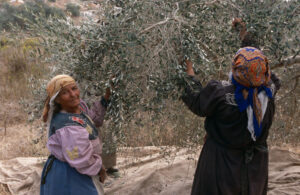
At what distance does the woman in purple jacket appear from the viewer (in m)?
2.69

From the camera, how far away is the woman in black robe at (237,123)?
244 cm

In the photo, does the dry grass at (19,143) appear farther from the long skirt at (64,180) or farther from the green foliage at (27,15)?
the long skirt at (64,180)

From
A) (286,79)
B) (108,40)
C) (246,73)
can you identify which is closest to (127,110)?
(108,40)

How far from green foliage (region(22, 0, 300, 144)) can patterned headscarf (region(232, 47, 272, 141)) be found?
296mm

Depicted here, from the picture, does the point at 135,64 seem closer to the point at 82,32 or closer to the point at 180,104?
the point at 82,32

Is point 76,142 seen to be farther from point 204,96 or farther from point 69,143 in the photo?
point 204,96

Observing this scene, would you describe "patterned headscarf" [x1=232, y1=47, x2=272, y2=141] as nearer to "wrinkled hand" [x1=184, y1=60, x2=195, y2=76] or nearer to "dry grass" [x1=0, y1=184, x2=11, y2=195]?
"wrinkled hand" [x1=184, y1=60, x2=195, y2=76]

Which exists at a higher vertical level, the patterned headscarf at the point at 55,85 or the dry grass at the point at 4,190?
the patterned headscarf at the point at 55,85

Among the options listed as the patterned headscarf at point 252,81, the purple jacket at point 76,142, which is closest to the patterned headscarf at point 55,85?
the purple jacket at point 76,142

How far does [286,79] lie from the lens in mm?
4684

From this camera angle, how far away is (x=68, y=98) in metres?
2.77

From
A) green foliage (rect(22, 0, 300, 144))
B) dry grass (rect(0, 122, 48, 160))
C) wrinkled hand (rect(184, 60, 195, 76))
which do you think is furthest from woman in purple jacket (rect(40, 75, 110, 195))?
dry grass (rect(0, 122, 48, 160))

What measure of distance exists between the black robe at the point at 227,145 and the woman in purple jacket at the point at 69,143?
905 millimetres

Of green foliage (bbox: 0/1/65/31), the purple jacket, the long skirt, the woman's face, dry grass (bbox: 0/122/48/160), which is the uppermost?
green foliage (bbox: 0/1/65/31)
